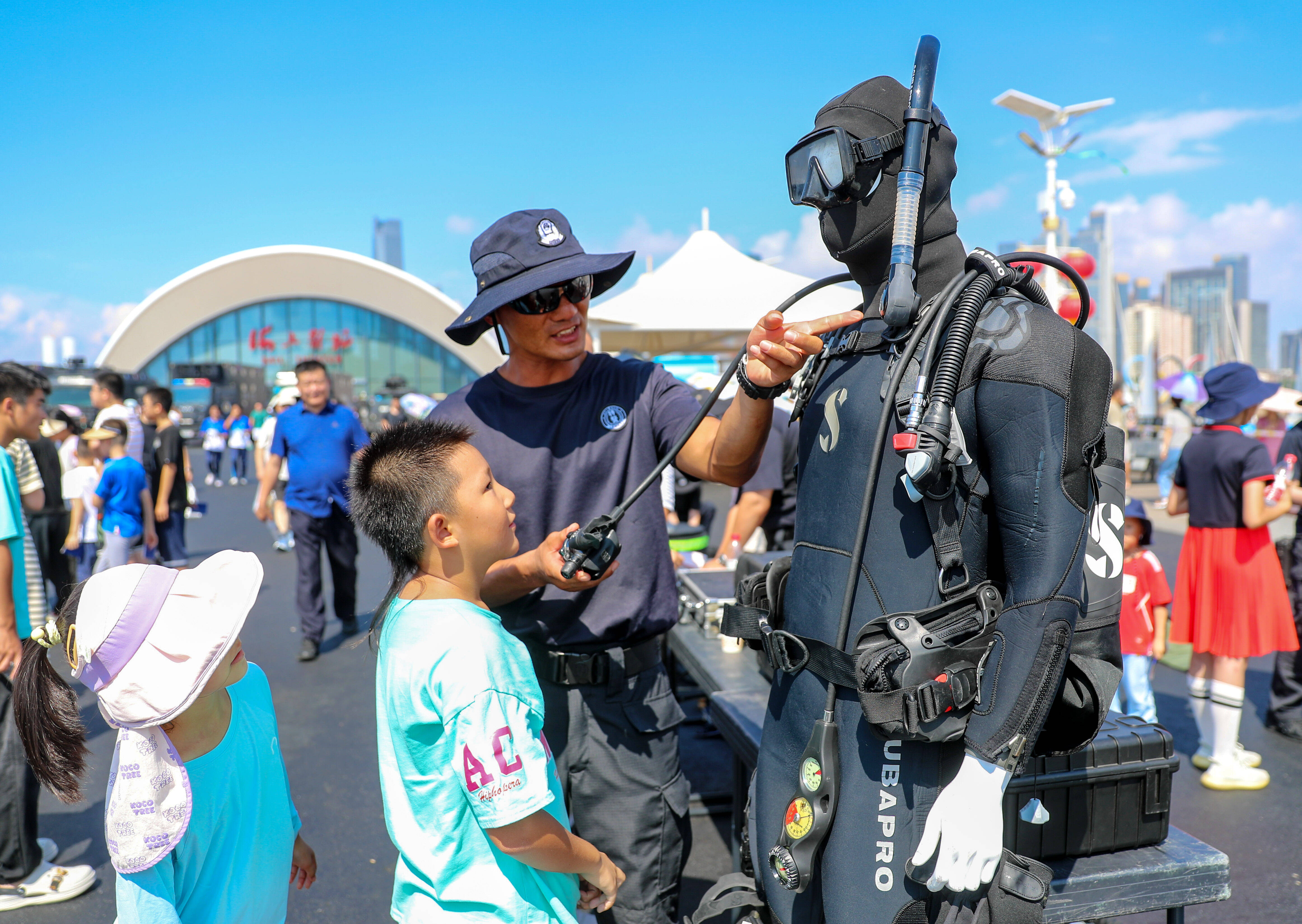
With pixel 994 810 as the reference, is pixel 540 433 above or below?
above

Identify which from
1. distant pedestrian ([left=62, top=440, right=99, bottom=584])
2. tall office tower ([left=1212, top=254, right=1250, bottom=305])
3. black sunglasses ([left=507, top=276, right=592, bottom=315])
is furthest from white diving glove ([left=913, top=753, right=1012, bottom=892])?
tall office tower ([left=1212, top=254, right=1250, bottom=305])

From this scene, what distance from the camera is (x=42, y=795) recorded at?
4.10m

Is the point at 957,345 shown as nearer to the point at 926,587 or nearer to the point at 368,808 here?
the point at 926,587

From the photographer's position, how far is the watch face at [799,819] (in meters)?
1.44

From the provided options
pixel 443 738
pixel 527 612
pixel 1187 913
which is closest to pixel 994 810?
pixel 443 738

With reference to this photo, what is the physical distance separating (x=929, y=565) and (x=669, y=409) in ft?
3.06

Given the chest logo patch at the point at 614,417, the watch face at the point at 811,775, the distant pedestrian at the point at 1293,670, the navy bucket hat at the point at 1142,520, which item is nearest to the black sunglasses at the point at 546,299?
the chest logo patch at the point at 614,417

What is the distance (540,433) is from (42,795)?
3.74 meters

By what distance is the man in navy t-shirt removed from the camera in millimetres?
2070

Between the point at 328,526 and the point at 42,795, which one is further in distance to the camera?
the point at 328,526

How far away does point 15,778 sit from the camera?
9.81 feet

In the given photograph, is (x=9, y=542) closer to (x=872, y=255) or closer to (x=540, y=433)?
(x=540, y=433)

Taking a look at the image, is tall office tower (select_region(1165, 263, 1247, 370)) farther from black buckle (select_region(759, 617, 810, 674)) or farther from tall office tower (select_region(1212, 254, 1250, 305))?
black buckle (select_region(759, 617, 810, 674))

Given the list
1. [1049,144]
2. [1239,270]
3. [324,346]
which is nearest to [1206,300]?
[1239,270]
